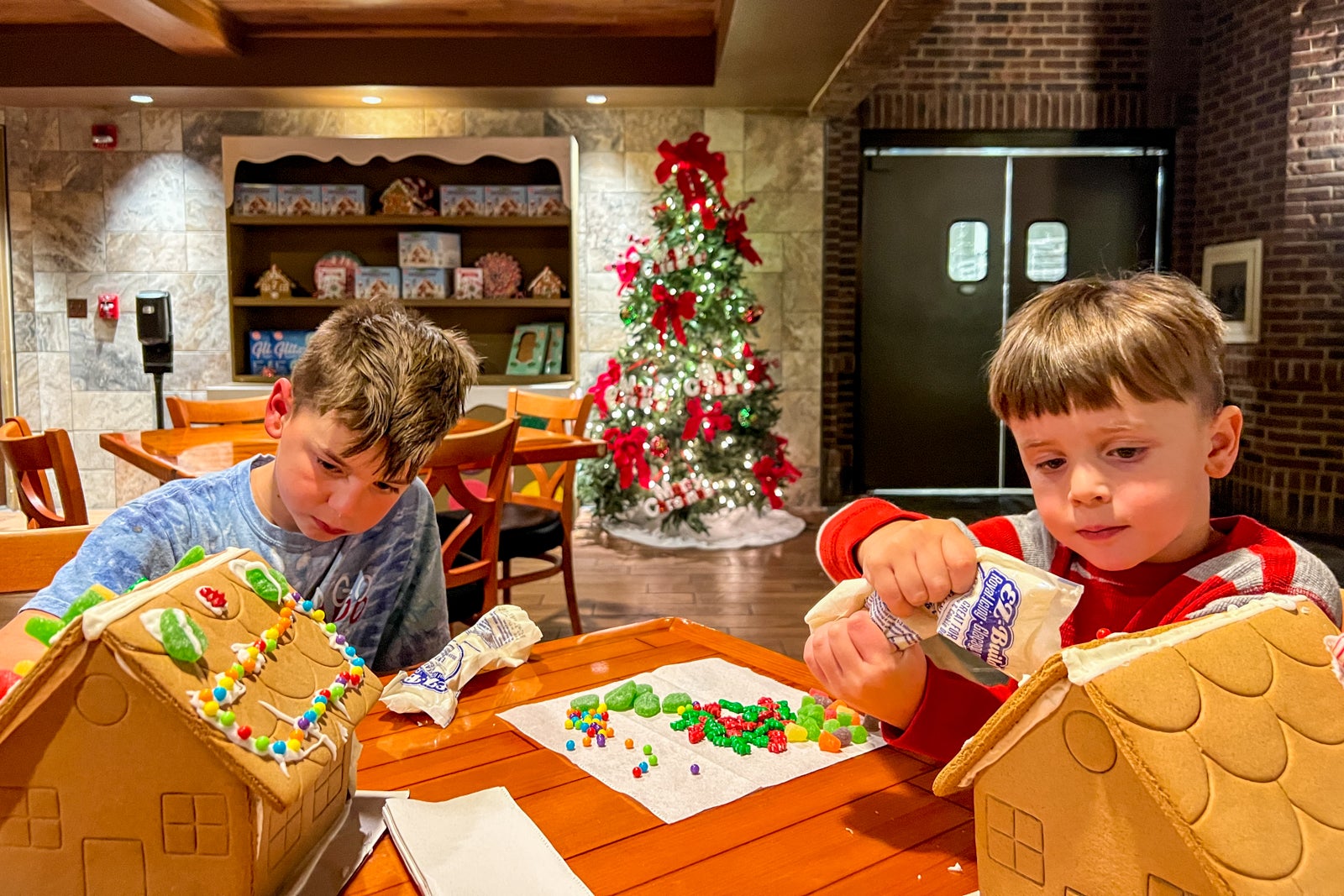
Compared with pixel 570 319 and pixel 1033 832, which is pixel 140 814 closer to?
pixel 1033 832

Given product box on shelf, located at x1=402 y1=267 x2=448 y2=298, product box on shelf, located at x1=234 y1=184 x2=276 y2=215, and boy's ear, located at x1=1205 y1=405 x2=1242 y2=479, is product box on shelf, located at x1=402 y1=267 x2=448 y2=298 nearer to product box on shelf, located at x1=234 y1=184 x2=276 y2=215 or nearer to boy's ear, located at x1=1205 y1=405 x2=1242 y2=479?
product box on shelf, located at x1=234 y1=184 x2=276 y2=215

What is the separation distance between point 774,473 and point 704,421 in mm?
502

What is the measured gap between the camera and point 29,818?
537mm

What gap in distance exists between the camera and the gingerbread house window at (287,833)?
0.59 meters

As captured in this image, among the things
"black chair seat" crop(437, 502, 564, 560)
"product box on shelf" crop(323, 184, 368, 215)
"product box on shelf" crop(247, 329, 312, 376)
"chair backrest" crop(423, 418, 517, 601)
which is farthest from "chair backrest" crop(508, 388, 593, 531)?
"product box on shelf" crop(247, 329, 312, 376)

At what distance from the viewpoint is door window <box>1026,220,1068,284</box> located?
6047 mm

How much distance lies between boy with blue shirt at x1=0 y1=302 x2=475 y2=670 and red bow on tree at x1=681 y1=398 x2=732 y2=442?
3622mm

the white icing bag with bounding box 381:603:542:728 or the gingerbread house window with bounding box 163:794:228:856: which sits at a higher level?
the gingerbread house window with bounding box 163:794:228:856

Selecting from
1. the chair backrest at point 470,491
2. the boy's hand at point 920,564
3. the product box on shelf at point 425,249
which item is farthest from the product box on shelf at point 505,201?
the boy's hand at point 920,564

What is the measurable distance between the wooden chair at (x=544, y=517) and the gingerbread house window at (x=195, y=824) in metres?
2.39

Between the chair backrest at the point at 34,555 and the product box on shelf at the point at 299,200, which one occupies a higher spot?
the product box on shelf at the point at 299,200

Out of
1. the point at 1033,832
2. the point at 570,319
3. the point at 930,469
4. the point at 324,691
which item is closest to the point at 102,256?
the point at 570,319

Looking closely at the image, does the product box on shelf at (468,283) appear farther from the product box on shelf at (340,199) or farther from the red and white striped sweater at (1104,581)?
the red and white striped sweater at (1104,581)

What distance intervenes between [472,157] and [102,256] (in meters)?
2.39
